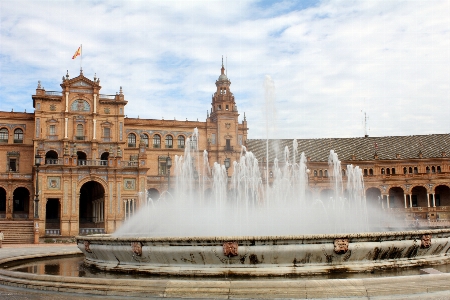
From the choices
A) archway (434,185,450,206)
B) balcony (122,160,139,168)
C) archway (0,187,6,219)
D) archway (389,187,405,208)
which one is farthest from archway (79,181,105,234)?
archway (434,185,450,206)

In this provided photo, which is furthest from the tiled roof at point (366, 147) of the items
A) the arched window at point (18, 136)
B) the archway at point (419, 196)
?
the arched window at point (18, 136)

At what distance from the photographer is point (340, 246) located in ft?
42.2

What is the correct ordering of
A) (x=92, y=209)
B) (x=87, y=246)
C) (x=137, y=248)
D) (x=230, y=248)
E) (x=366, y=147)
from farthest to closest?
(x=366, y=147) → (x=92, y=209) → (x=87, y=246) → (x=137, y=248) → (x=230, y=248)

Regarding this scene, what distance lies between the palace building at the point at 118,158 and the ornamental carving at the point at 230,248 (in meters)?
26.8

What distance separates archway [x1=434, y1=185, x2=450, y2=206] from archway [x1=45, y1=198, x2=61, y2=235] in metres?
51.2

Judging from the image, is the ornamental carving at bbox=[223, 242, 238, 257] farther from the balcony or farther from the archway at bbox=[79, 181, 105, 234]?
the balcony

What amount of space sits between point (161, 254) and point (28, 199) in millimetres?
50989

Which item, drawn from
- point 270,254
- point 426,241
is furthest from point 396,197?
point 270,254

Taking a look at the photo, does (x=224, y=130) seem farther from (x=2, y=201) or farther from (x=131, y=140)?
(x=2, y=201)

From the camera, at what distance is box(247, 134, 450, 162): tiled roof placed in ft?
246

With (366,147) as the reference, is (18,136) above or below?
above

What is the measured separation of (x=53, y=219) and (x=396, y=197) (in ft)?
157

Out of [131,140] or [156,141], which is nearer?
[131,140]

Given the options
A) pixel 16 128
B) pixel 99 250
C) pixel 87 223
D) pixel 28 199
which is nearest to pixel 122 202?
pixel 87 223
